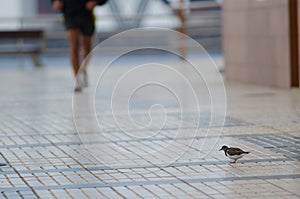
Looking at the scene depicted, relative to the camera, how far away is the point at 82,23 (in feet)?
49.7

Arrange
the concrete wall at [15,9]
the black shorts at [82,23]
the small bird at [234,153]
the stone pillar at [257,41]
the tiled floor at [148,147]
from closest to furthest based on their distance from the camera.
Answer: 1. the tiled floor at [148,147]
2. the small bird at [234,153]
3. the stone pillar at [257,41]
4. the black shorts at [82,23]
5. the concrete wall at [15,9]

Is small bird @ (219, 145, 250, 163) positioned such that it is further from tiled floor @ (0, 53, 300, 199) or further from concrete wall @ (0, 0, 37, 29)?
concrete wall @ (0, 0, 37, 29)

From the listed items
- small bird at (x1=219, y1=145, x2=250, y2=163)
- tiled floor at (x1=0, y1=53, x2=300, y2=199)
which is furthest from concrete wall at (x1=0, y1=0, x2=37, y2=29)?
small bird at (x1=219, y1=145, x2=250, y2=163)

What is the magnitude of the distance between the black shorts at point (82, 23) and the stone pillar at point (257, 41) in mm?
2686

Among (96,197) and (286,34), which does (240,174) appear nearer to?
(96,197)

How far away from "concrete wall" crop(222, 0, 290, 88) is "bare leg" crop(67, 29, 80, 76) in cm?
296

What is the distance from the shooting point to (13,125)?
10.5 m

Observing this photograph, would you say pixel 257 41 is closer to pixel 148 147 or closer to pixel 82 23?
pixel 82 23

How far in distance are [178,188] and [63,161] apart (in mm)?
1627

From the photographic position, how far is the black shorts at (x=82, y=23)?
15078 millimetres

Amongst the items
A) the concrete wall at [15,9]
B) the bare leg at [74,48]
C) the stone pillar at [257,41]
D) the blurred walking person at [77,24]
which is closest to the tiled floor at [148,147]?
the stone pillar at [257,41]

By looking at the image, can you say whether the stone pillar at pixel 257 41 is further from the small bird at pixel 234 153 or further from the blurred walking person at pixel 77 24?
the small bird at pixel 234 153

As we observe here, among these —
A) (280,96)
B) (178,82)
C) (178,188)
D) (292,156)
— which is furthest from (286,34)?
(178,188)

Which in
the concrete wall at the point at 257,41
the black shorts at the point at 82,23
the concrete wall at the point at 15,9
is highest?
the black shorts at the point at 82,23
